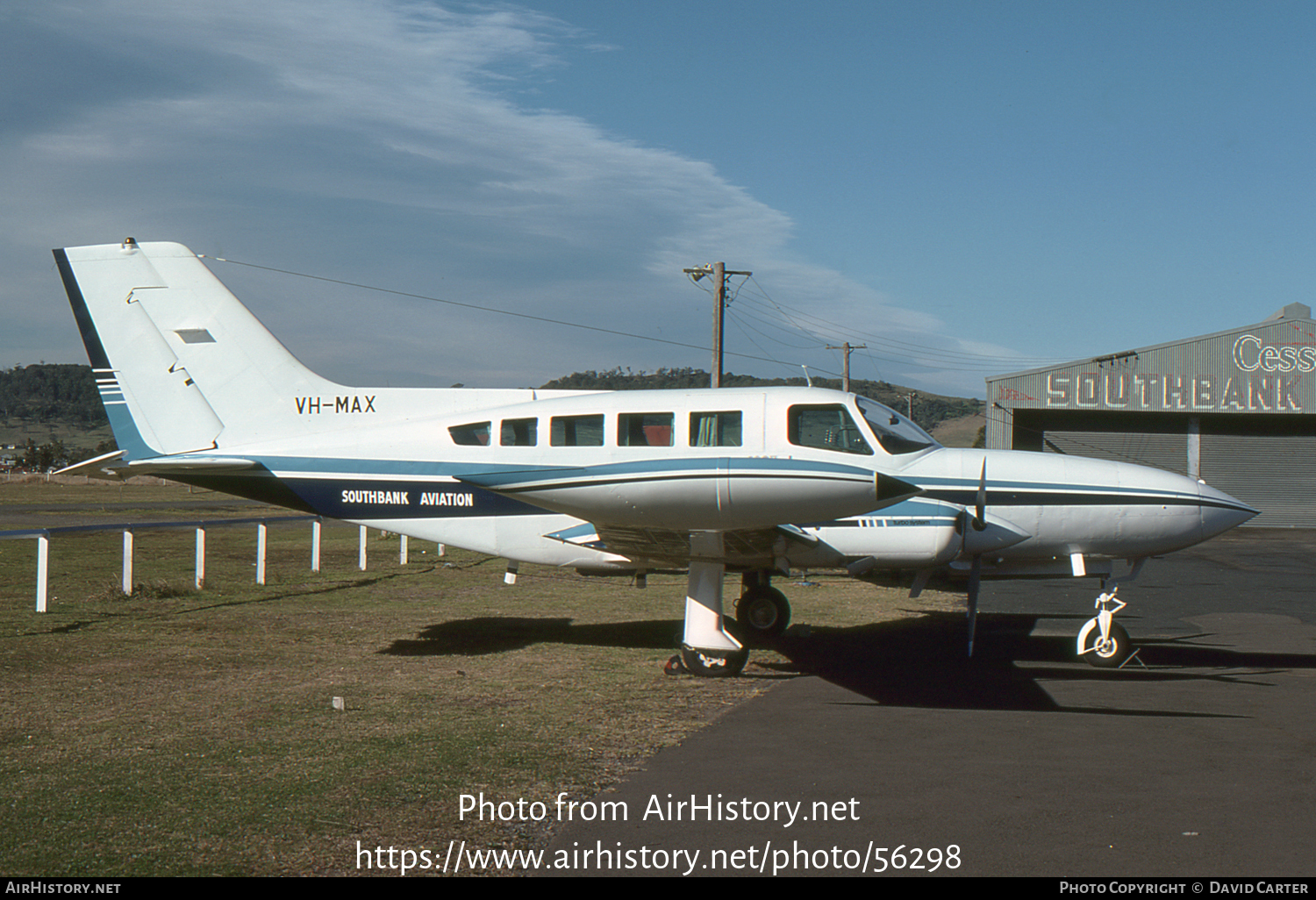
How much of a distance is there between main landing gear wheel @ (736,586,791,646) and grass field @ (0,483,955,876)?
71 cm

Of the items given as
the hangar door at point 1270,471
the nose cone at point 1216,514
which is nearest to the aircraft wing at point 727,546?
the nose cone at point 1216,514

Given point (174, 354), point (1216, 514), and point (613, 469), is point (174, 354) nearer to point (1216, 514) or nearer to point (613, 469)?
point (613, 469)

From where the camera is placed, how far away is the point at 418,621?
12758 millimetres

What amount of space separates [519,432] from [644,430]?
148 cm

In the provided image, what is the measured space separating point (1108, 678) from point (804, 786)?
5.12 metres

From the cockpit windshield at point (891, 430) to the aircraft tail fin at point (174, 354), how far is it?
6187 millimetres

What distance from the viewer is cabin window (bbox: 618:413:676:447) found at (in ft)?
30.7

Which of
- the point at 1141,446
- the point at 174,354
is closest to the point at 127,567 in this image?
the point at 174,354

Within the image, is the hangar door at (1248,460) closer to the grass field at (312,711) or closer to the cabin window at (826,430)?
the grass field at (312,711)

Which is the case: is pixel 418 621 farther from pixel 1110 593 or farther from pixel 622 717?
pixel 1110 593

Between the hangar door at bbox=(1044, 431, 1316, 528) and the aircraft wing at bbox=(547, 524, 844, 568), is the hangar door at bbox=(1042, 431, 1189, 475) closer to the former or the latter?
the hangar door at bbox=(1044, 431, 1316, 528)

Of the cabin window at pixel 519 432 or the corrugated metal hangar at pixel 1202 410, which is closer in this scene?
the cabin window at pixel 519 432

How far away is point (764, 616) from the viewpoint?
11719mm

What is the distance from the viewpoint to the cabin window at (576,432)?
9.62m
